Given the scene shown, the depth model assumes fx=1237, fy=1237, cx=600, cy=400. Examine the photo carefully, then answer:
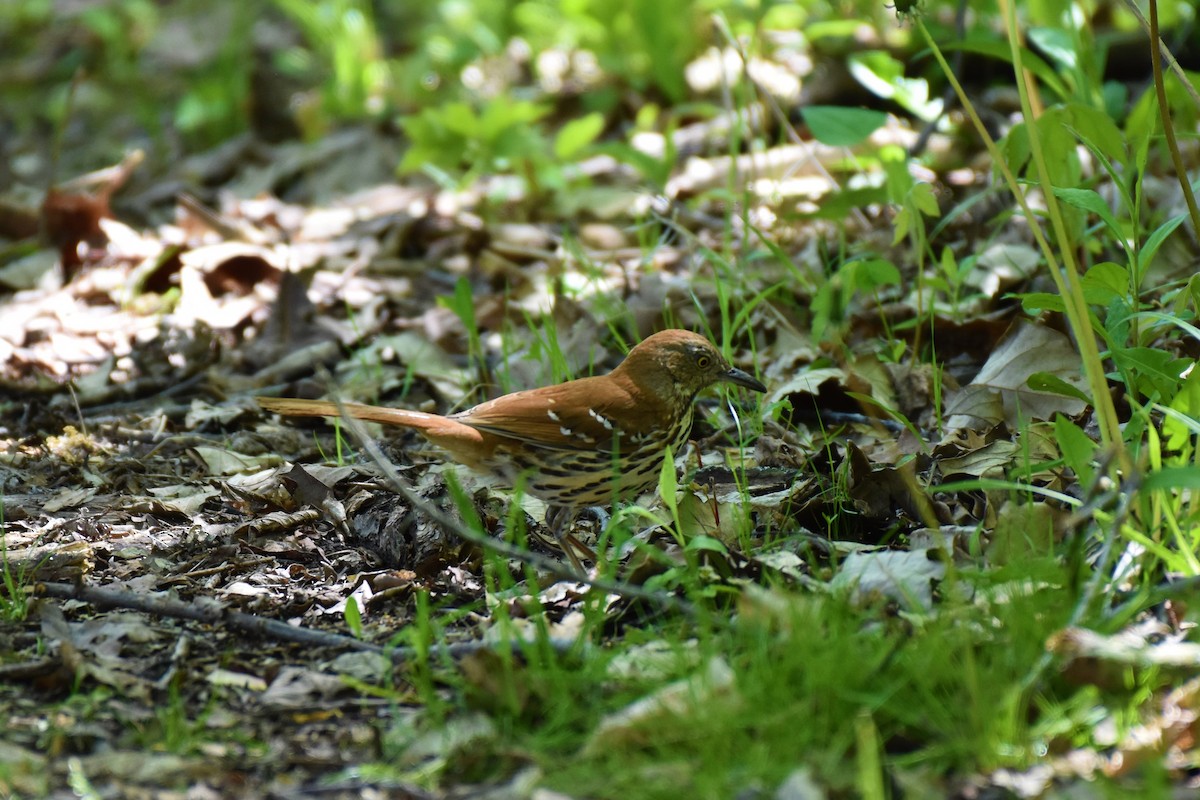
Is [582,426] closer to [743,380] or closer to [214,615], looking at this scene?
[743,380]

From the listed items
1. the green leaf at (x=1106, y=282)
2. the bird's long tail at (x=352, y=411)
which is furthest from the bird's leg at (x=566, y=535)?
the green leaf at (x=1106, y=282)

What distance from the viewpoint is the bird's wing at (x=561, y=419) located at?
3812 mm

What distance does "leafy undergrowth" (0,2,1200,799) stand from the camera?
240 centimetres

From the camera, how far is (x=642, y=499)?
13.6 feet

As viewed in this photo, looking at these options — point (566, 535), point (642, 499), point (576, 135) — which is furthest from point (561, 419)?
point (576, 135)

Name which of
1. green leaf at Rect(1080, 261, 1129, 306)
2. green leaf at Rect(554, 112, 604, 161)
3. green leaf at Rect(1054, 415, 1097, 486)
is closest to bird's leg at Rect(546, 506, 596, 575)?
green leaf at Rect(1054, 415, 1097, 486)

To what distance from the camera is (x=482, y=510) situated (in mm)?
4016

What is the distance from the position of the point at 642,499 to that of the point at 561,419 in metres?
0.47

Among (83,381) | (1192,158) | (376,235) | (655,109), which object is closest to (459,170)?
(376,235)

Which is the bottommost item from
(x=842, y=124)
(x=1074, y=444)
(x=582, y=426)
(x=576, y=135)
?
(x=582, y=426)

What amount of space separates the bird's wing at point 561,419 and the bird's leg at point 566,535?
23 cm

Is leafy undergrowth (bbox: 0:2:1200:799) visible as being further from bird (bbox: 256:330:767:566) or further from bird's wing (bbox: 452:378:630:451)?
bird's wing (bbox: 452:378:630:451)

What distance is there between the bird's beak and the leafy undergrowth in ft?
0.42

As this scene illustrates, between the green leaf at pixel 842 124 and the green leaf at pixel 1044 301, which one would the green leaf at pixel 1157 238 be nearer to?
the green leaf at pixel 1044 301
